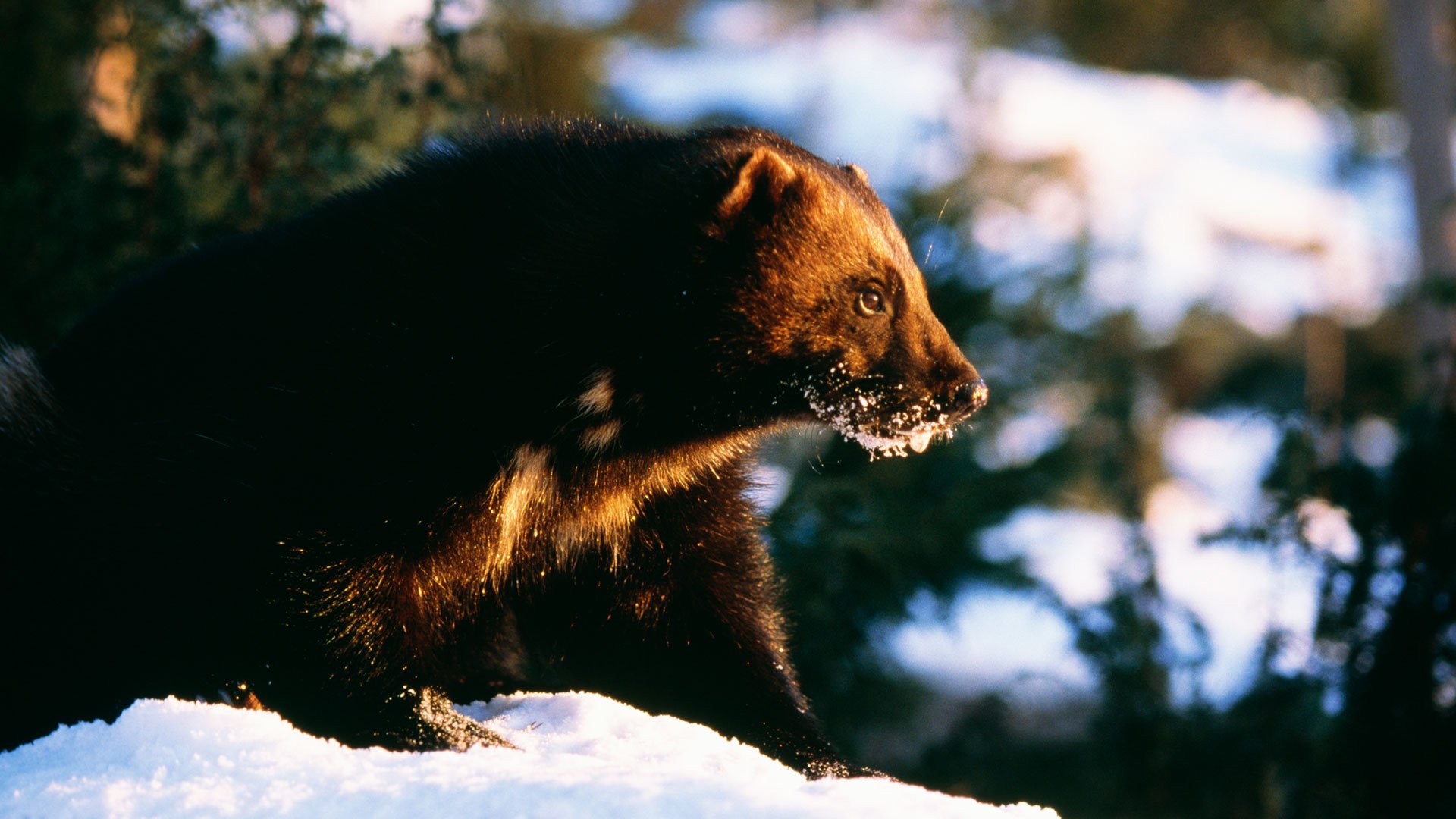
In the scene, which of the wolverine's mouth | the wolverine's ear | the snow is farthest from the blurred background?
the snow

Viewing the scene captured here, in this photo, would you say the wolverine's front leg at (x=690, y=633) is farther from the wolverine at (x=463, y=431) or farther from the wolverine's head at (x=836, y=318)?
the wolverine's head at (x=836, y=318)

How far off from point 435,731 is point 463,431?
59cm

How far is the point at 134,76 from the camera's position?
4.80 meters

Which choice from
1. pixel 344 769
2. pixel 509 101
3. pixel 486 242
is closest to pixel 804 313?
pixel 486 242

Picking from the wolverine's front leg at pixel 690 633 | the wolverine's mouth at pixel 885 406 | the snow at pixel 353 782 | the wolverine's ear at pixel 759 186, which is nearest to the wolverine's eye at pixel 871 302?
the wolverine's mouth at pixel 885 406

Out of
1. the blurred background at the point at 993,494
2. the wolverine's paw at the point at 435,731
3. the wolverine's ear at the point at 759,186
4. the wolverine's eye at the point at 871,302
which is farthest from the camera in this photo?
the blurred background at the point at 993,494

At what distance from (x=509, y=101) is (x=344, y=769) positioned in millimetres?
4470

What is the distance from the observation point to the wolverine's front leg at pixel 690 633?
3.04 m

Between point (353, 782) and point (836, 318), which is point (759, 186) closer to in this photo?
point (836, 318)

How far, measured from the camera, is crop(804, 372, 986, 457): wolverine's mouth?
118 inches

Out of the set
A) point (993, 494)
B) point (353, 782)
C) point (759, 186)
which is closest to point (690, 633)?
point (759, 186)

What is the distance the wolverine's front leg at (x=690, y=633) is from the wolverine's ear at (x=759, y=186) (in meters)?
0.67

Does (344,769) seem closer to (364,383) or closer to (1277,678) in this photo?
(364,383)

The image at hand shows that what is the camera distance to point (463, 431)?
8.80ft
